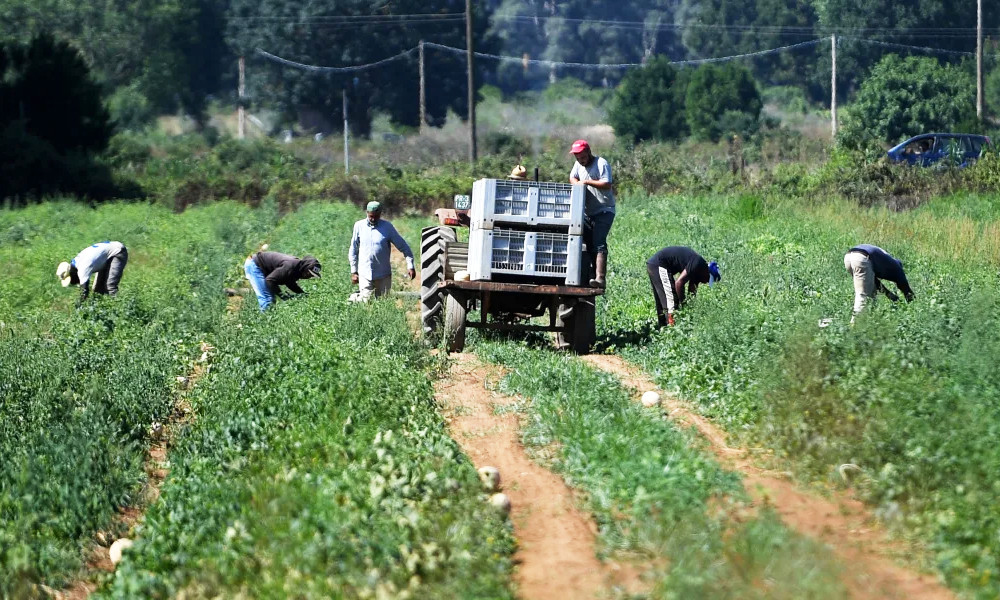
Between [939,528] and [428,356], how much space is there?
20.2ft

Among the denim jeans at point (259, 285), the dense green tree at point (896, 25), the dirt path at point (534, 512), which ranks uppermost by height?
the dense green tree at point (896, 25)

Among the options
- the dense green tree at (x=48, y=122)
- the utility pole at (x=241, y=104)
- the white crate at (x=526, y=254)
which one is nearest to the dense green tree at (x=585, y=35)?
the utility pole at (x=241, y=104)

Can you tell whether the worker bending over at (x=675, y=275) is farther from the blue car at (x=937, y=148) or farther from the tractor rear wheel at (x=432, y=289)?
the blue car at (x=937, y=148)

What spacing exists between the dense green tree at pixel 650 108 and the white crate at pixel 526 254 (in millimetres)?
50394

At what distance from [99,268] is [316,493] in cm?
966

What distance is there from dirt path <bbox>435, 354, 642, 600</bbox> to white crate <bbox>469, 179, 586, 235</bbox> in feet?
6.99

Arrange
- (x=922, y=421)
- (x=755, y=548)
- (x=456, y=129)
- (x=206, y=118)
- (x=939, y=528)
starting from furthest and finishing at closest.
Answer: (x=206, y=118) → (x=456, y=129) → (x=922, y=421) → (x=939, y=528) → (x=755, y=548)

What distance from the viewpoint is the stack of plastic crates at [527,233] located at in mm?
12883

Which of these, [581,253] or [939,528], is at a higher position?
[581,253]

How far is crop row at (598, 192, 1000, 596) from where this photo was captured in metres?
7.34

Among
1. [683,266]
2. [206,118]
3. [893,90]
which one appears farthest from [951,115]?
[206,118]

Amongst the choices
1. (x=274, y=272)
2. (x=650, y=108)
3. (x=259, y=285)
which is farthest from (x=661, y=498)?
(x=650, y=108)

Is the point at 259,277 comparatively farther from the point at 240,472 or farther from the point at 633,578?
the point at 633,578

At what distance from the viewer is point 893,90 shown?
50.6 m
